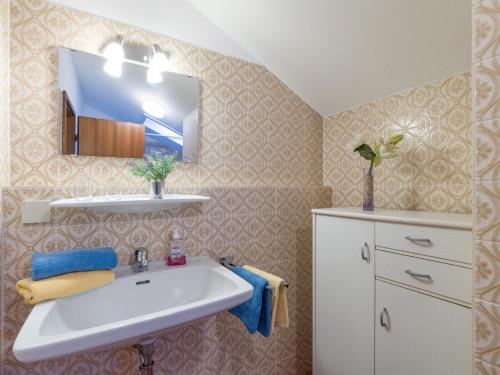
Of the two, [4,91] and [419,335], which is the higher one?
[4,91]

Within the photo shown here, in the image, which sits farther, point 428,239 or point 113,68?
point 113,68

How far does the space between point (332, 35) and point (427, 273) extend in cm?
124

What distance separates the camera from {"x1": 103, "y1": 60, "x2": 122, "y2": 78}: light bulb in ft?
4.17

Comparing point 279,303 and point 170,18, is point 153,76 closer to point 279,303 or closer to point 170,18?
point 170,18

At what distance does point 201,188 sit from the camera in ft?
4.78

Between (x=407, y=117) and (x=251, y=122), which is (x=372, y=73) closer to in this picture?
(x=407, y=117)

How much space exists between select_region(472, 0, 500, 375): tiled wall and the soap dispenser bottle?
1.13 m

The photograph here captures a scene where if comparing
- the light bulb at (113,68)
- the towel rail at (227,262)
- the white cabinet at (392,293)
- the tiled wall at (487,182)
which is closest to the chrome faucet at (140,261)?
the towel rail at (227,262)

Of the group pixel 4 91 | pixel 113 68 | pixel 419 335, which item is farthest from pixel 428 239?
pixel 4 91

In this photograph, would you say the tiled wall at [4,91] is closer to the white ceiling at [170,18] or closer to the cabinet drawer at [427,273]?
the white ceiling at [170,18]

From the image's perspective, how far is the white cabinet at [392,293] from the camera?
1.00 m

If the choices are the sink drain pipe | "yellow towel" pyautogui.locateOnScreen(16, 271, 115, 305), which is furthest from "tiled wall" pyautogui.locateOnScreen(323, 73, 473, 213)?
"yellow towel" pyautogui.locateOnScreen(16, 271, 115, 305)

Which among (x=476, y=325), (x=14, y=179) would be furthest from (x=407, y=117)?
(x=14, y=179)

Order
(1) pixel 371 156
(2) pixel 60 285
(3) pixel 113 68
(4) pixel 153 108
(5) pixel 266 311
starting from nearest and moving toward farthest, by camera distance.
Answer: (2) pixel 60 285, (5) pixel 266 311, (3) pixel 113 68, (4) pixel 153 108, (1) pixel 371 156
